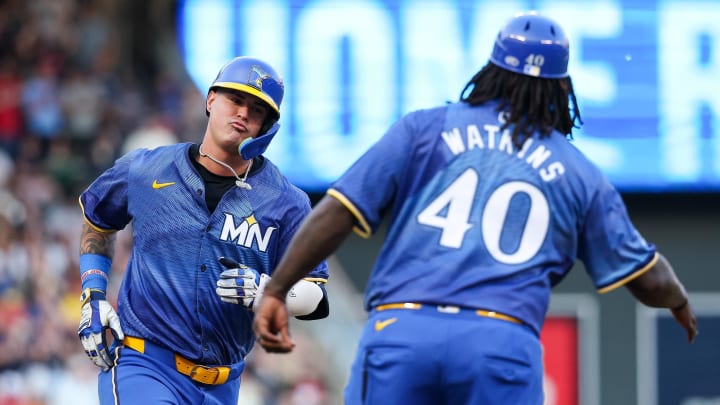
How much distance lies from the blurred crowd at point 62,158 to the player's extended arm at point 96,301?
5607 mm

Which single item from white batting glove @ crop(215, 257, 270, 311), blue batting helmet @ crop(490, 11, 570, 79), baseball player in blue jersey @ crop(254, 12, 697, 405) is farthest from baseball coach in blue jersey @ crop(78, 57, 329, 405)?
blue batting helmet @ crop(490, 11, 570, 79)

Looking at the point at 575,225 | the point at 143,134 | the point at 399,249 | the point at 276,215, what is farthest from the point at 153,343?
the point at 143,134

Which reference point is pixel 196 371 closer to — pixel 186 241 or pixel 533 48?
pixel 186 241

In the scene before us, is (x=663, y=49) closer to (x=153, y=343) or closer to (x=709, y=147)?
(x=709, y=147)

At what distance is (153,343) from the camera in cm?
591

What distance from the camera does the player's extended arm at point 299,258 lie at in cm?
466

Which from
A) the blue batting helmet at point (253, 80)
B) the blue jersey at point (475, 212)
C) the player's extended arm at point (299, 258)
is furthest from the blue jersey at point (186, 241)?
the blue jersey at point (475, 212)

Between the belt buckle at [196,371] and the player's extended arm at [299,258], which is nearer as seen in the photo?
the player's extended arm at [299,258]

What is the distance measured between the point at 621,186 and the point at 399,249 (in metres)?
11.9

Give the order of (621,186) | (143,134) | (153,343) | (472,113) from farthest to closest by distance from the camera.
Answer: (621,186) → (143,134) → (153,343) → (472,113)

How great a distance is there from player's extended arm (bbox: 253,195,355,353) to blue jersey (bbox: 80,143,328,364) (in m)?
1.21

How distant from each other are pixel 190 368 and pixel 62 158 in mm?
9536

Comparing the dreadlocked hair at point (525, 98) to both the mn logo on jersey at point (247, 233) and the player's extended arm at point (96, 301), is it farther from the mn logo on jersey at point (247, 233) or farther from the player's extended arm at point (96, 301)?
the player's extended arm at point (96, 301)

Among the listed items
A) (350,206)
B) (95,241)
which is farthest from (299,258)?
(95,241)
